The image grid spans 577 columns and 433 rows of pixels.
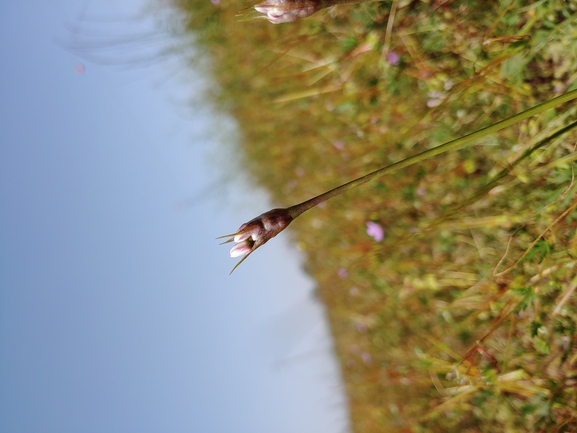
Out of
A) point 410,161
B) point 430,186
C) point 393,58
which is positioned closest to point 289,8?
point 410,161

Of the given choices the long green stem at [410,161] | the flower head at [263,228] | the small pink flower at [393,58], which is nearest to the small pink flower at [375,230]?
the small pink flower at [393,58]

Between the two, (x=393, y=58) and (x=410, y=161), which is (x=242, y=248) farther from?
(x=393, y=58)

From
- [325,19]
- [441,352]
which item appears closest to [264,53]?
[325,19]

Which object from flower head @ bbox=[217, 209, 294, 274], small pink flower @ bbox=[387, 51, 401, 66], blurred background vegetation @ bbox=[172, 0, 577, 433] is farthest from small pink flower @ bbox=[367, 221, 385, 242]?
flower head @ bbox=[217, 209, 294, 274]

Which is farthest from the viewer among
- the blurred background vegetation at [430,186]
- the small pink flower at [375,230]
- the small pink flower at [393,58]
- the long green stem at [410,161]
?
the small pink flower at [375,230]

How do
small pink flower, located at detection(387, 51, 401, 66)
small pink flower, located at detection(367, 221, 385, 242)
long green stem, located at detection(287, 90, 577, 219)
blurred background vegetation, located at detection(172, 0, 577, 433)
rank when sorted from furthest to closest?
small pink flower, located at detection(367, 221, 385, 242)
small pink flower, located at detection(387, 51, 401, 66)
blurred background vegetation, located at detection(172, 0, 577, 433)
long green stem, located at detection(287, 90, 577, 219)

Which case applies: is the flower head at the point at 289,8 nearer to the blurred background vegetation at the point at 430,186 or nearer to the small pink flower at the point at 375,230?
the blurred background vegetation at the point at 430,186

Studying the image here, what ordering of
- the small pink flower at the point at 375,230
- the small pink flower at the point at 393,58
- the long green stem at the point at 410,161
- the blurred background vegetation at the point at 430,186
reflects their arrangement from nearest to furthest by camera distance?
the long green stem at the point at 410,161 < the blurred background vegetation at the point at 430,186 < the small pink flower at the point at 393,58 < the small pink flower at the point at 375,230

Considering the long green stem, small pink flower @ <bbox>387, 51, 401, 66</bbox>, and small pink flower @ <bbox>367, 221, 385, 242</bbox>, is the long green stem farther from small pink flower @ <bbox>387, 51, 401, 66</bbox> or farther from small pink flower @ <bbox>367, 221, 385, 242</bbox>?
small pink flower @ <bbox>367, 221, 385, 242</bbox>
